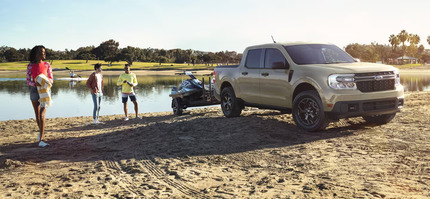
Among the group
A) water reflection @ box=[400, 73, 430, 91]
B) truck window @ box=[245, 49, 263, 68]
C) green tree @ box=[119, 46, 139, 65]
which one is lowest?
water reflection @ box=[400, 73, 430, 91]

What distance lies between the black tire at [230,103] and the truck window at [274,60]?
1.62 m

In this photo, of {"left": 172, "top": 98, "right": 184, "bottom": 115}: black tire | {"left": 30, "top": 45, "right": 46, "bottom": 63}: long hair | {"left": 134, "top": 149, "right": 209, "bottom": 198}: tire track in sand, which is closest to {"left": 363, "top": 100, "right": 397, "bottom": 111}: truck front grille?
{"left": 134, "top": 149, "right": 209, "bottom": 198}: tire track in sand

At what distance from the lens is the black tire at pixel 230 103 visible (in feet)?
34.0

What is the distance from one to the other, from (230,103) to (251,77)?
4.53 ft

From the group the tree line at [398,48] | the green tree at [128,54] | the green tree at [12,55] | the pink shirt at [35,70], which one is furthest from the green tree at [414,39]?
the pink shirt at [35,70]

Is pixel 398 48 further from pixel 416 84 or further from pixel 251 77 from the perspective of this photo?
pixel 251 77

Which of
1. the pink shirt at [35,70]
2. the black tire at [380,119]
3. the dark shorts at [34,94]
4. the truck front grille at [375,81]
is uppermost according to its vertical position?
the pink shirt at [35,70]

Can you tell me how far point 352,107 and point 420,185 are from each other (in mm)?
2888

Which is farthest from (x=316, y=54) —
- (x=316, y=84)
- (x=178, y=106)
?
(x=178, y=106)

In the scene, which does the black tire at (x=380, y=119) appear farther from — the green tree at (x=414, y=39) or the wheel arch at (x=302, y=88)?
the green tree at (x=414, y=39)

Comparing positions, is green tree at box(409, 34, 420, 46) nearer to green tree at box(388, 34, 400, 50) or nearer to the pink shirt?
green tree at box(388, 34, 400, 50)

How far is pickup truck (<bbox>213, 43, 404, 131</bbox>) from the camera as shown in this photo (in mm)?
7430

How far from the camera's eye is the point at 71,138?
9289 mm

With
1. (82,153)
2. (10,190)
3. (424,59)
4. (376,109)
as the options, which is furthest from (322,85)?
(424,59)
